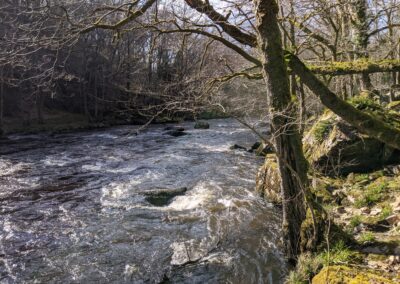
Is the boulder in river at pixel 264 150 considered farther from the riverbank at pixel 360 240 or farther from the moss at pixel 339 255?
the moss at pixel 339 255

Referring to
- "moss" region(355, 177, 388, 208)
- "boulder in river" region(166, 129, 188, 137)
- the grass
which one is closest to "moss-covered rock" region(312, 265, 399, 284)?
the grass

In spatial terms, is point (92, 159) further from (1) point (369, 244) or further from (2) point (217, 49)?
(1) point (369, 244)

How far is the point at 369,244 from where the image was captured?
5.55m

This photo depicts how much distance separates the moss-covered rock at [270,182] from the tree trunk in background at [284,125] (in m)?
3.28

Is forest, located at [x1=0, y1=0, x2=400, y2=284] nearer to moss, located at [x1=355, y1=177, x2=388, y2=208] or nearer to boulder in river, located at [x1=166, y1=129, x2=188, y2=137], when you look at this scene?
moss, located at [x1=355, y1=177, x2=388, y2=208]

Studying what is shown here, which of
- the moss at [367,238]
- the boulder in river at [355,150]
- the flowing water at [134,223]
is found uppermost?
the boulder in river at [355,150]

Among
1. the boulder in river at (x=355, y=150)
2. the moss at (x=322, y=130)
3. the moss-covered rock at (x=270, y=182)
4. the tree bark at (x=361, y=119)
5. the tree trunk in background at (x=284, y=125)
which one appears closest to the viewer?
the tree bark at (x=361, y=119)

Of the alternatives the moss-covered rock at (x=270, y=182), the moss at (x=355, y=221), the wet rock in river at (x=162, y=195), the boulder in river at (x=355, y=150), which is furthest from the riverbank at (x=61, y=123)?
the moss at (x=355, y=221)

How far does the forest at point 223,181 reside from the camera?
537 cm

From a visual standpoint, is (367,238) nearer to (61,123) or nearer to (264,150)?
(264,150)

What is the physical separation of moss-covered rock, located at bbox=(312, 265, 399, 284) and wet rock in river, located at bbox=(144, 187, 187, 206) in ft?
19.2

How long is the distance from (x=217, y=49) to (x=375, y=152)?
4.73 m

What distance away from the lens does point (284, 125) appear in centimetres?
522

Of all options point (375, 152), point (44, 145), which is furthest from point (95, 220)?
point (44, 145)
